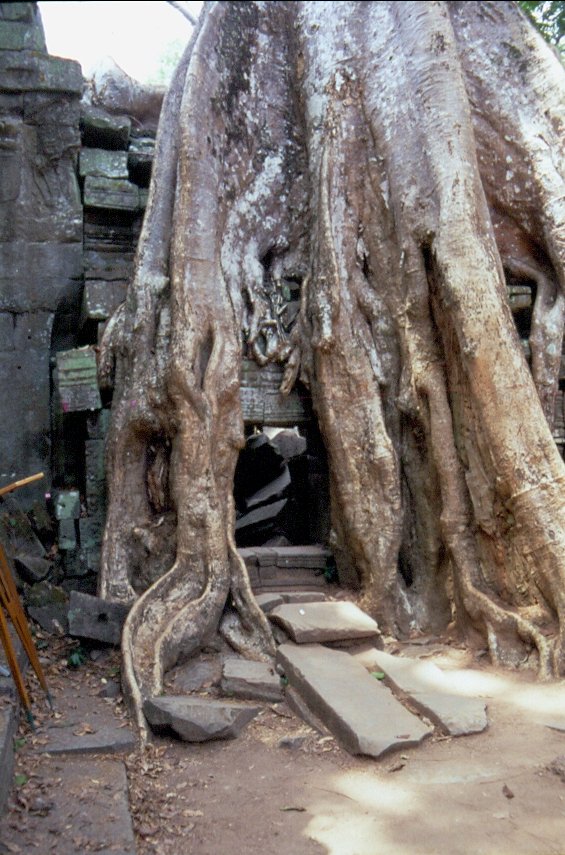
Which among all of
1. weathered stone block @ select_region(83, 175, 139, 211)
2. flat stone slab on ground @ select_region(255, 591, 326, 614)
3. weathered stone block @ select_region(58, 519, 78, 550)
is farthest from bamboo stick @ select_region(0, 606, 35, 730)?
weathered stone block @ select_region(83, 175, 139, 211)

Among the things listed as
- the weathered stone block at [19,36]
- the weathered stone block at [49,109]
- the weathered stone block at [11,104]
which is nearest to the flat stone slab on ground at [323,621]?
the weathered stone block at [49,109]

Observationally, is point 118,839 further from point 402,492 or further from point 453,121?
point 453,121

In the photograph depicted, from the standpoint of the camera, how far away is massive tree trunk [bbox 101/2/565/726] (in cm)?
379

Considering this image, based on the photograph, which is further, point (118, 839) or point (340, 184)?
point (340, 184)

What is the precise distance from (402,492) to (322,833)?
242cm

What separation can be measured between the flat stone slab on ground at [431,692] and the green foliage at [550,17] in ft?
18.3

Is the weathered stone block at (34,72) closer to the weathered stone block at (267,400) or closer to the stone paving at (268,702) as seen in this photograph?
the weathered stone block at (267,400)

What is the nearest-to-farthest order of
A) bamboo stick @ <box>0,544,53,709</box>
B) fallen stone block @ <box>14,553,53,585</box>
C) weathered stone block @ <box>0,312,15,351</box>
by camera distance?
1. bamboo stick @ <box>0,544,53,709</box>
2. fallen stone block @ <box>14,553,53,585</box>
3. weathered stone block @ <box>0,312,15,351</box>

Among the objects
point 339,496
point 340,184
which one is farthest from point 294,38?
point 339,496

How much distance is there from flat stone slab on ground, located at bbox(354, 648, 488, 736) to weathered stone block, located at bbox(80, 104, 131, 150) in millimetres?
4091

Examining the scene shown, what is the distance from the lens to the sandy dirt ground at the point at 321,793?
2.13 m

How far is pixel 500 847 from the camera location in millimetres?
2090

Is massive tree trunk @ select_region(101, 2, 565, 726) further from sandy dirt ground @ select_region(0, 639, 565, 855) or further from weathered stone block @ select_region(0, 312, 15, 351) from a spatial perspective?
weathered stone block @ select_region(0, 312, 15, 351)

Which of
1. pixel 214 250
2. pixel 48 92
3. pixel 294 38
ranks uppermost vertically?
pixel 294 38
